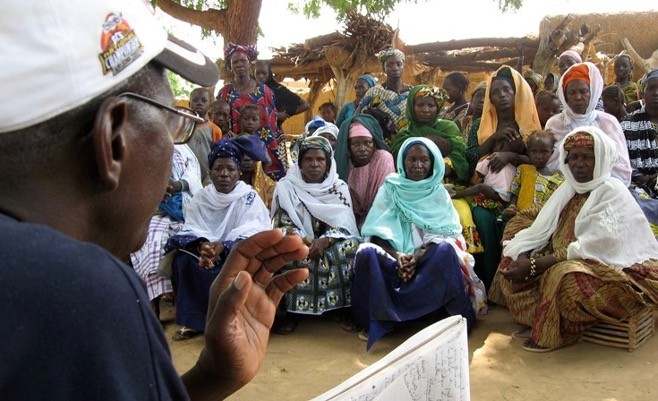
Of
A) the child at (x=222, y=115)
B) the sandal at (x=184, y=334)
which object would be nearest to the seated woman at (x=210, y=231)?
the sandal at (x=184, y=334)

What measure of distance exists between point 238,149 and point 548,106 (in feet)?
10.4

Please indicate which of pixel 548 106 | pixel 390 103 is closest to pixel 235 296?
pixel 390 103

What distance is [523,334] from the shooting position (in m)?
4.62

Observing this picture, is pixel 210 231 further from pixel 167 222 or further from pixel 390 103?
pixel 390 103

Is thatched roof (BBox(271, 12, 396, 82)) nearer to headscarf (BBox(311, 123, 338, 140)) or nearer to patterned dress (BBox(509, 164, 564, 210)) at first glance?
headscarf (BBox(311, 123, 338, 140))

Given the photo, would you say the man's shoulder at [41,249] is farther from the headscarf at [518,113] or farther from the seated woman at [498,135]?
the headscarf at [518,113]

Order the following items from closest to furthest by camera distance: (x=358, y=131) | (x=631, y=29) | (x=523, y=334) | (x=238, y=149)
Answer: (x=523, y=334)
(x=238, y=149)
(x=358, y=131)
(x=631, y=29)

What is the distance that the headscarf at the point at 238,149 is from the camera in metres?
5.24

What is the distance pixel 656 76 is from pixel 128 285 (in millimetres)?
5781

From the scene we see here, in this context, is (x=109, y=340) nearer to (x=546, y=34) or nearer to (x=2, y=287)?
(x=2, y=287)

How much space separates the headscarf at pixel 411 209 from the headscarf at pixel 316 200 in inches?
10.0

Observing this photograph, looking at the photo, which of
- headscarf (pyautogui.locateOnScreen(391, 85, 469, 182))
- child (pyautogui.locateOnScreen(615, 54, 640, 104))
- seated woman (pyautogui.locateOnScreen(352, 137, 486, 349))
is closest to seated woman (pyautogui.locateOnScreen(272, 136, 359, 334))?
seated woman (pyautogui.locateOnScreen(352, 137, 486, 349))

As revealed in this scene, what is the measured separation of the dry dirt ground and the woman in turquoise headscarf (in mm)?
1411

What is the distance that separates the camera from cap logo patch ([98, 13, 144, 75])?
796 mm
